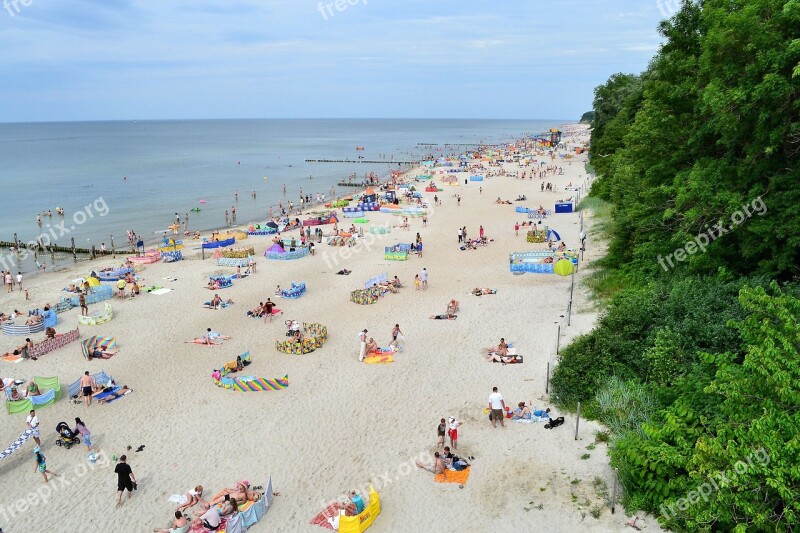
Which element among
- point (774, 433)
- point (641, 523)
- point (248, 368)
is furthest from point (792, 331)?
point (248, 368)

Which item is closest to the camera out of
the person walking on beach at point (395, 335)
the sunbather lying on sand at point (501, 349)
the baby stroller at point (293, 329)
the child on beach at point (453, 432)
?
the child on beach at point (453, 432)

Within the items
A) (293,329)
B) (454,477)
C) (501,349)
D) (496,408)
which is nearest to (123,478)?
(454,477)

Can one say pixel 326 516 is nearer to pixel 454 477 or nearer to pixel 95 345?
pixel 454 477

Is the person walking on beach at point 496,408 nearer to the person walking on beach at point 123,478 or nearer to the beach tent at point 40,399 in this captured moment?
the person walking on beach at point 123,478

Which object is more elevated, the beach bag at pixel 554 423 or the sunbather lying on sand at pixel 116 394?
the beach bag at pixel 554 423

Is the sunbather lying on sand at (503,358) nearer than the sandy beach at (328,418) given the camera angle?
No

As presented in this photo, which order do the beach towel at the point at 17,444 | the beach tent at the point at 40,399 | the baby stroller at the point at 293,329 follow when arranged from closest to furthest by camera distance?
the beach towel at the point at 17,444 < the beach tent at the point at 40,399 < the baby stroller at the point at 293,329

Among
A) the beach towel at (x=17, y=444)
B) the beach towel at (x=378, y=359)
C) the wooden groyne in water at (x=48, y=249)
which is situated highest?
the beach towel at (x=378, y=359)

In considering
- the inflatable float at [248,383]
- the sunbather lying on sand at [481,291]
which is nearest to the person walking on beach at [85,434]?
the inflatable float at [248,383]
